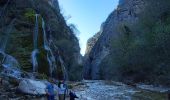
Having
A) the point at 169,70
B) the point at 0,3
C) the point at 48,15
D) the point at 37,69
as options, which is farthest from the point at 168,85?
the point at 48,15

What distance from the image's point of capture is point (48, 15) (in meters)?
60.9

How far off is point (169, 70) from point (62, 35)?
133 feet

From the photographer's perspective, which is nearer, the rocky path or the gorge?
the gorge

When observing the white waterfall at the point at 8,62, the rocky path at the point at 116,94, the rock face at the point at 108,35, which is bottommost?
the rocky path at the point at 116,94

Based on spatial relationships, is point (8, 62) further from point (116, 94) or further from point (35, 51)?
point (116, 94)

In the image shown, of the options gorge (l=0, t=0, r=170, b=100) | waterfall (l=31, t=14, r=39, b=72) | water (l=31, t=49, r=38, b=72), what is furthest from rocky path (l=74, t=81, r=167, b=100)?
waterfall (l=31, t=14, r=39, b=72)

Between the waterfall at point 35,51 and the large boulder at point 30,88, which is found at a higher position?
the waterfall at point 35,51

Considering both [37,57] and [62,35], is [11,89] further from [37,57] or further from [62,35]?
[62,35]

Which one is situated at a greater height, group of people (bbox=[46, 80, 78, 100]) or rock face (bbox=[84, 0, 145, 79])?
rock face (bbox=[84, 0, 145, 79])

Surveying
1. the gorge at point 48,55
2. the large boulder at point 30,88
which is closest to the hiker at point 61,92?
the gorge at point 48,55

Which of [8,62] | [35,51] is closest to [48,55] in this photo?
[35,51]

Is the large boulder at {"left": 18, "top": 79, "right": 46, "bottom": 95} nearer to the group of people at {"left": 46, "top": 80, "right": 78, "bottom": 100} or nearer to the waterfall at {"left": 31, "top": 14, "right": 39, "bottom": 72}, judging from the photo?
the group of people at {"left": 46, "top": 80, "right": 78, "bottom": 100}

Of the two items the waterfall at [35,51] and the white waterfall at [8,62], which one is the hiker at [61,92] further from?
the waterfall at [35,51]

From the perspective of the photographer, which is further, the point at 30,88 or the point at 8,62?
the point at 8,62
